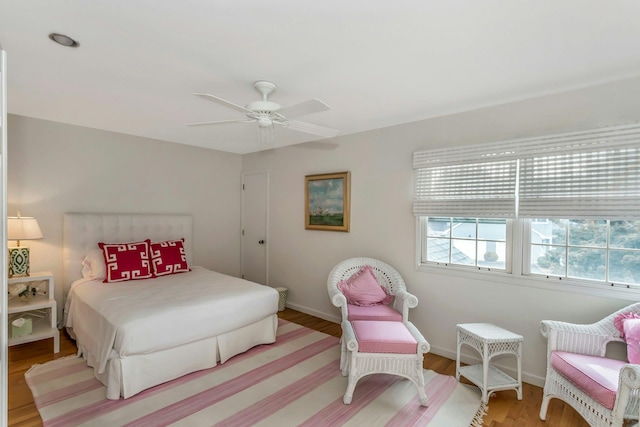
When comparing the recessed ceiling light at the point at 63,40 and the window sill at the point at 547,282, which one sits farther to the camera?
the window sill at the point at 547,282

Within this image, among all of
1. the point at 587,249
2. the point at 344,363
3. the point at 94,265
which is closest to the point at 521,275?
the point at 587,249

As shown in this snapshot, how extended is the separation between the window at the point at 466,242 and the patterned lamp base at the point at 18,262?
3.99 meters

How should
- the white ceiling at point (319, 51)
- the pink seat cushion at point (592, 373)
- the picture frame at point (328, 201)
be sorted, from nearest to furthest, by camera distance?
the white ceiling at point (319, 51)
the pink seat cushion at point (592, 373)
the picture frame at point (328, 201)

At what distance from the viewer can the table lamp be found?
291cm

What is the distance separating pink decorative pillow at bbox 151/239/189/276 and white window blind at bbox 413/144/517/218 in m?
2.86

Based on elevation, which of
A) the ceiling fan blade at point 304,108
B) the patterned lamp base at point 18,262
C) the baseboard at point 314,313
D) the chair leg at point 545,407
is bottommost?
the baseboard at point 314,313

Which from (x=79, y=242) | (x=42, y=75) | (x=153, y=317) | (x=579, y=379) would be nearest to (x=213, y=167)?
(x=79, y=242)

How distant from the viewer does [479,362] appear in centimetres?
283

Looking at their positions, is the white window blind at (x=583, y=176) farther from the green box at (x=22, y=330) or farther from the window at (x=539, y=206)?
the green box at (x=22, y=330)

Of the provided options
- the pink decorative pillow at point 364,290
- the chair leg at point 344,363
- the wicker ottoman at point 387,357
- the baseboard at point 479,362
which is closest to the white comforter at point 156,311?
the pink decorative pillow at point 364,290

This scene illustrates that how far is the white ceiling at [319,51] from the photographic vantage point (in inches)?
60.7

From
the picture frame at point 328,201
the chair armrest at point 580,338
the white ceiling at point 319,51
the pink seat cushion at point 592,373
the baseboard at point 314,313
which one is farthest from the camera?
the baseboard at point 314,313

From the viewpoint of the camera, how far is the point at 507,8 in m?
1.51

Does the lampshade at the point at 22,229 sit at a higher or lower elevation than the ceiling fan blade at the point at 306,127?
lower
